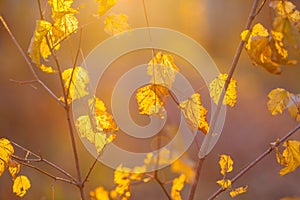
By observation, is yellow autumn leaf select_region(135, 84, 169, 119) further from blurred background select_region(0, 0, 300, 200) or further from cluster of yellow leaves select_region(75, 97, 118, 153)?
blurred background select_region(0, 0, 300, 200)

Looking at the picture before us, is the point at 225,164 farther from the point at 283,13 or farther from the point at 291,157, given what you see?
the point at 283,13

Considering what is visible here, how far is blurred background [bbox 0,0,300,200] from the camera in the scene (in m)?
3.11

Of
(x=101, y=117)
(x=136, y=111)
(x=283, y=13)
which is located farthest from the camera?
(x=136, y=111)

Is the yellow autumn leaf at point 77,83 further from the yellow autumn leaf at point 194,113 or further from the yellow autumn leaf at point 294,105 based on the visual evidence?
the yellow autumn leaf at point 294,105

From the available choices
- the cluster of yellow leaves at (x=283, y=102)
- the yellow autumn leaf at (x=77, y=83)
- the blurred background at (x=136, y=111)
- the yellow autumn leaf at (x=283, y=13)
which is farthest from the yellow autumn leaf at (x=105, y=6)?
the blurred background at (x=136, y=111)

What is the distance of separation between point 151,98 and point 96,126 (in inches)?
4.8

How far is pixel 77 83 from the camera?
3.22 feet

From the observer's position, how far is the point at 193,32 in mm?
5363

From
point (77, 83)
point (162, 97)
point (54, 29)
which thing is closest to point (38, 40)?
point (54, 29)

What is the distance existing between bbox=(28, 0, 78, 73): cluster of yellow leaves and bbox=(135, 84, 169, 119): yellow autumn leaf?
183 millimetres

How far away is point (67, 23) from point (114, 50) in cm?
358

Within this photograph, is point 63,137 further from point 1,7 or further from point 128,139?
point 1,7

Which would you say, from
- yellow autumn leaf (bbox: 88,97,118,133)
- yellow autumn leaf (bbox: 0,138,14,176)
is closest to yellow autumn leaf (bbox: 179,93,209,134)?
Result: yellow autumn leaf (bbox: 88,97,118,133)

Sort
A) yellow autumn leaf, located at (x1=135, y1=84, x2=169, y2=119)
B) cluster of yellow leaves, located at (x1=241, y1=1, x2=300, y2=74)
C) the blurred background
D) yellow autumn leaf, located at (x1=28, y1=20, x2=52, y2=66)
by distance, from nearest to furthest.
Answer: cluster of yellow leaves, located at (x1=241, y1=1, x2=300, y2=74)
yellow autumn leaf, located at (x1=28, y1=20, x2=52, y2=66)
yellow autumn leaf, located at (x1=135, y1=84, x2=169, y2=119)
the blurred background
